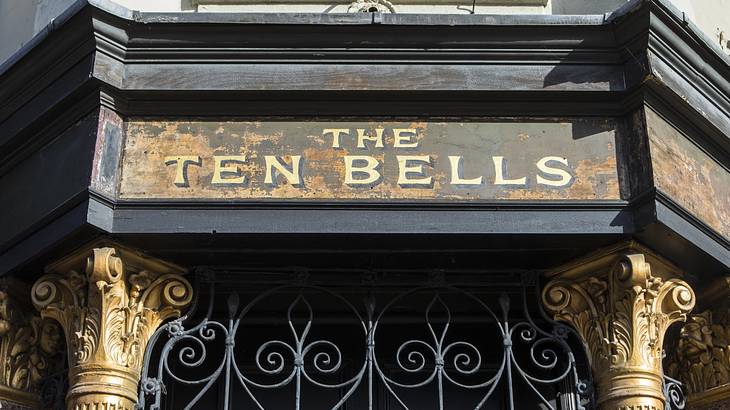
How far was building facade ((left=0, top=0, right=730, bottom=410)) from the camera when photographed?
7.24 metres

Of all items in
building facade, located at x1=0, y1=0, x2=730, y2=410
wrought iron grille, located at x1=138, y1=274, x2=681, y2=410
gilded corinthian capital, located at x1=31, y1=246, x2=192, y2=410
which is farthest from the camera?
wrought iron grille, located at x1=138, y1=274, x2=681, y2=410

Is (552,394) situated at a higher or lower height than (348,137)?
lower

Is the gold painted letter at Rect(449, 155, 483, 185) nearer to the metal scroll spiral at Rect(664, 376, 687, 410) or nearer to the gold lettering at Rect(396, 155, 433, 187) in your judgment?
the gold lettering at Rect(396, 155, 433, 187)

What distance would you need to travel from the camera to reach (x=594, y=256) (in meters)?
7.42

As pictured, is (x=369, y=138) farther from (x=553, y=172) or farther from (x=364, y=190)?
(x=553, y=172)

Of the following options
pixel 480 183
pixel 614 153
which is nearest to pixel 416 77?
pixel 480 183

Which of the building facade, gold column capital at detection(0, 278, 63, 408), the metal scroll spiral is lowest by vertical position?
the metal scroll spiral

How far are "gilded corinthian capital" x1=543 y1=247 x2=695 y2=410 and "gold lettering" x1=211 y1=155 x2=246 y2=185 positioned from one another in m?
1.90

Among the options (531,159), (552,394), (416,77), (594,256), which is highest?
(416,77)

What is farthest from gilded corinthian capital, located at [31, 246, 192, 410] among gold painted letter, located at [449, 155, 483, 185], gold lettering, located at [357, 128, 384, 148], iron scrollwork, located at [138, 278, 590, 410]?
gold painted letter, located at [449, 155, 483, 185]

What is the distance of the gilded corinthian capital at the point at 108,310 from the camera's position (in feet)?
23.2

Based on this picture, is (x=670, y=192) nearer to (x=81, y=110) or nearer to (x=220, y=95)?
(x=220, y=95)

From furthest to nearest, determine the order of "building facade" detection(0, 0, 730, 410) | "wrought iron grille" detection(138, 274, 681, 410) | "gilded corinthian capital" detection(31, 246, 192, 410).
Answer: "wrought iron grille" detection(138, 274, 681, 410) → "building facade" detection(0, 0, 730, 410) → "gilded corinthian capital" detection(31, 246, 192, 410)

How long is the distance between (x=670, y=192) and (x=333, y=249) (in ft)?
6.34
